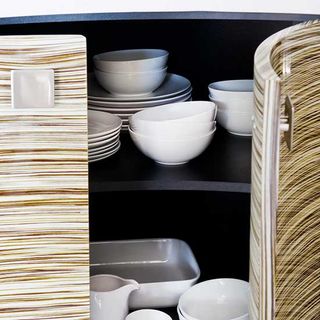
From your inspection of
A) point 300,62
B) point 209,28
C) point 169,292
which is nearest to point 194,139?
point 300,62

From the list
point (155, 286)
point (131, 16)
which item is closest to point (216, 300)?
point (155, 286)

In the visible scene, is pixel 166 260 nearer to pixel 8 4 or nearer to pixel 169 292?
pixel 169 292

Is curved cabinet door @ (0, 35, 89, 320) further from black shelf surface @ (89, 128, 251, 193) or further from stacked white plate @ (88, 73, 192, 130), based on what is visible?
stacked white plate @ (88, 73, 192, 130)

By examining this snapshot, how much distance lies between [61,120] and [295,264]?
0.41 metres

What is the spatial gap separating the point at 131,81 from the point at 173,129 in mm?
190

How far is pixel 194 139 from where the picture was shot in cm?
135

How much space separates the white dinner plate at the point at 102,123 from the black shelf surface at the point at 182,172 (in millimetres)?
58

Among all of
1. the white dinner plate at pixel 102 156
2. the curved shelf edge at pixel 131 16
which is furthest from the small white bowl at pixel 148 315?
the curved shelf edge at pixel 131 16

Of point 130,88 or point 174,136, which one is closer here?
point 174,136

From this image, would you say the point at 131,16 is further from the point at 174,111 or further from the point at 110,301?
the point at 110,301

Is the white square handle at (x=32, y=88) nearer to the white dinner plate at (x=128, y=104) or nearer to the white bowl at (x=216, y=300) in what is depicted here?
the white dinner plate at (x=128, y=104)

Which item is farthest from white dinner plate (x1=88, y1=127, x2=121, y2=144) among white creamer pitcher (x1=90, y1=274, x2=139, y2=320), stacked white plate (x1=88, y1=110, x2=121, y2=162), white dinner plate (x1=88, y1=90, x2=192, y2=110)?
white creamer pitcher (x1=90, y1=274, x2=139, y2=320)

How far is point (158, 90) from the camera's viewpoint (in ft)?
5.10

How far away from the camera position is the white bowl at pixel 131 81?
148cm
